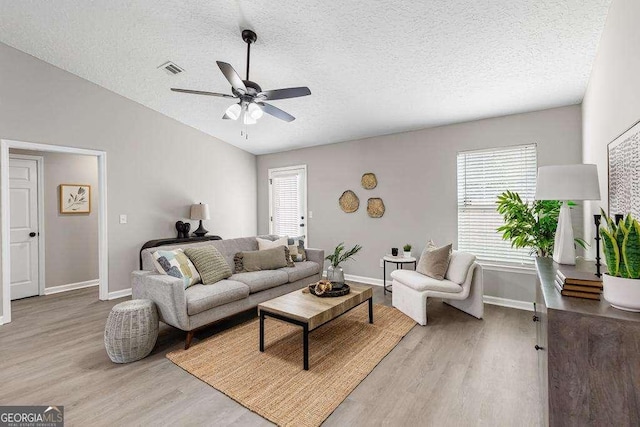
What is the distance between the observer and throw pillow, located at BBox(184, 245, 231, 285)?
10.4ft

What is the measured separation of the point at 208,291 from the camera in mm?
2893

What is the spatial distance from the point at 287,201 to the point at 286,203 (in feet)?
0.17

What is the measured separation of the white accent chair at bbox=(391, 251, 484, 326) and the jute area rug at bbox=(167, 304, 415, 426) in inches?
7.6

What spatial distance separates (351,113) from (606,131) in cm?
269

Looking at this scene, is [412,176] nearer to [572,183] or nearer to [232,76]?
[572,183]

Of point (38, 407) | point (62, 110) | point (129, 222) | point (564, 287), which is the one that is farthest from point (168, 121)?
point (564, 287)

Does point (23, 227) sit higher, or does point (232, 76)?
point (232, 76)

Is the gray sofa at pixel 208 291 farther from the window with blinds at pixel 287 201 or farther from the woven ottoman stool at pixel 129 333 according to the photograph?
the window with blinds at pixel 287 201

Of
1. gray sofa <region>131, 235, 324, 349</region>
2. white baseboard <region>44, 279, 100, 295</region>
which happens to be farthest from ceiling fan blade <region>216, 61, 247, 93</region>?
white baseboard <region>44, 279, 100, 295</region>

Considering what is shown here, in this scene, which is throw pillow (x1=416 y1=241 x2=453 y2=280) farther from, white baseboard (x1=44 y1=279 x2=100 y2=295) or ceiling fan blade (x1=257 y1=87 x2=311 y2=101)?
white baseboard (x1=44 y1=279 x2=100 y2=295)

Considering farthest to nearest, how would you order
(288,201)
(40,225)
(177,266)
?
(288,201), (40,225), (177,266)

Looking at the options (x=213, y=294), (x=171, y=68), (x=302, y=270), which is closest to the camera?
(x=213, y=294)

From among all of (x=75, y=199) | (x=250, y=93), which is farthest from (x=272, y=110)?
(x=75, y=199)

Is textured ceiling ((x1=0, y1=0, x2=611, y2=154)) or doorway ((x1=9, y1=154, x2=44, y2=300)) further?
doorway ((x1=9, y1=154, x2=44, y2=300))
